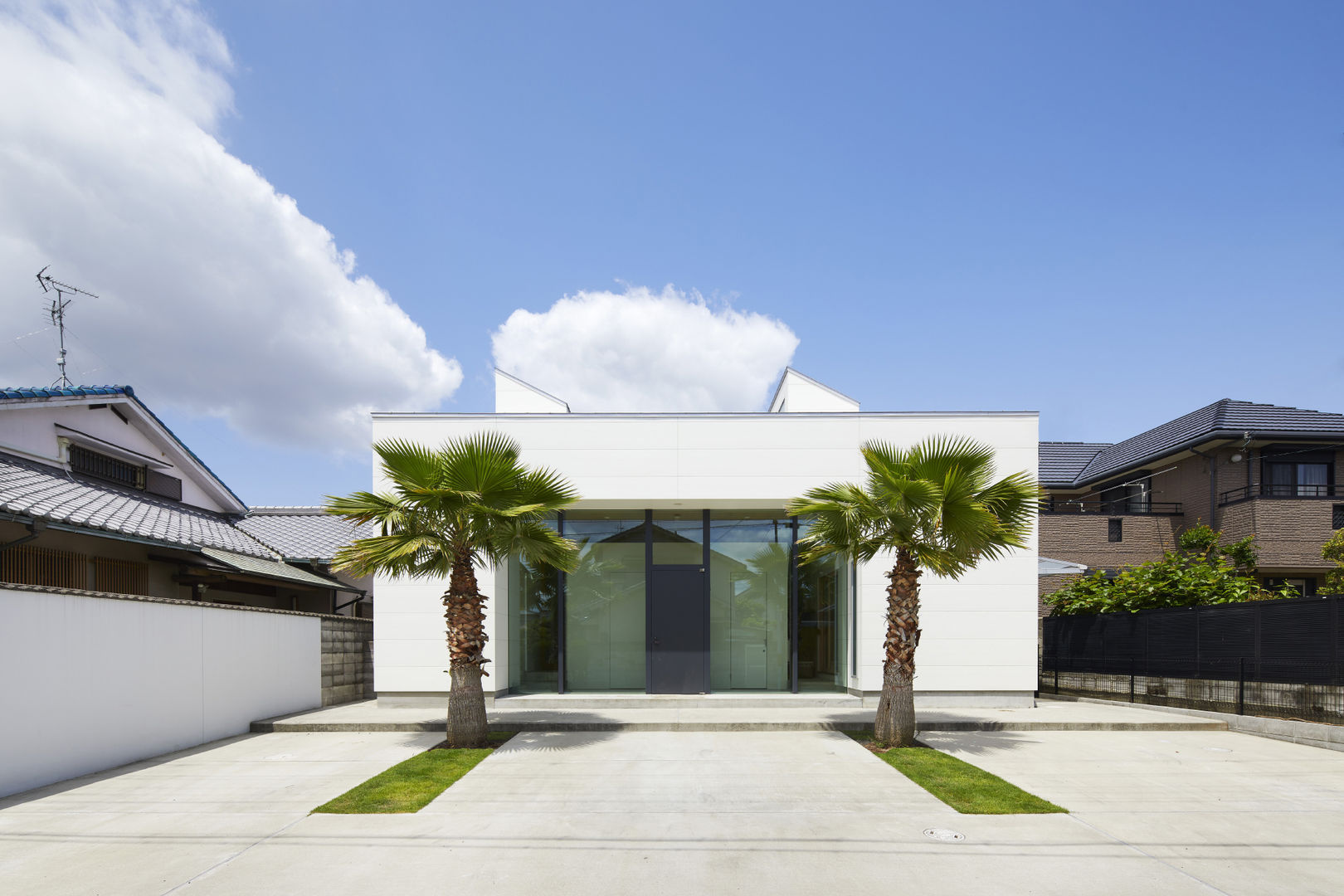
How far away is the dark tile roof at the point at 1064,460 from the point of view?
92.9ft

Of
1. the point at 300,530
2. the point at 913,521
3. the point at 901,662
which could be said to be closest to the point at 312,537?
the point at 300,530

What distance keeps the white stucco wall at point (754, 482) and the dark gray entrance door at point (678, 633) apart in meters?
1.64

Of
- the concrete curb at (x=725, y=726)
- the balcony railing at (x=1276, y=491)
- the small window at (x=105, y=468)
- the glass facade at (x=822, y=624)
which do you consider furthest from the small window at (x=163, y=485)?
the balcony railing at (x=1276, y=491)

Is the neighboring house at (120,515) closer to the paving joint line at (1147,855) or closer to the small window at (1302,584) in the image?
the paving joint line at (1147,855)

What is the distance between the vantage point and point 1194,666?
41.3 feet

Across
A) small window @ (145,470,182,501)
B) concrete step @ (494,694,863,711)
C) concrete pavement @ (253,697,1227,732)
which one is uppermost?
→ small window @ (145,470,182,501)

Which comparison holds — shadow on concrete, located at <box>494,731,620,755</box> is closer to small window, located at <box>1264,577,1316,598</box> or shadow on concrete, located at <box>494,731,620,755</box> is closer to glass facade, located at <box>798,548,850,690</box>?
glass facade, located at <box>798,548,850,690</box>

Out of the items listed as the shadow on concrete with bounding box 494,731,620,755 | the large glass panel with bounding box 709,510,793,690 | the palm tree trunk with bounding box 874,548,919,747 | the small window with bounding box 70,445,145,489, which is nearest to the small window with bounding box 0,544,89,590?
the small window with bounding box 70,445,145,489

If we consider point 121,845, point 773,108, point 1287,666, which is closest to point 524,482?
point 121,845

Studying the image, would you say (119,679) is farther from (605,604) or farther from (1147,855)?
(1147,855)

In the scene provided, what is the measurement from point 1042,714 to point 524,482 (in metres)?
9.32

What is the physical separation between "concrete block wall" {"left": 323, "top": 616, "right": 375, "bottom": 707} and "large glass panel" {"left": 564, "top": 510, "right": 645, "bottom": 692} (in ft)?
14.9

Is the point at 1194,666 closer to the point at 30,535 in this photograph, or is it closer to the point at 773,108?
the point at 773,108

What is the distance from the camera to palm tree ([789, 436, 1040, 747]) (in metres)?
9.32
